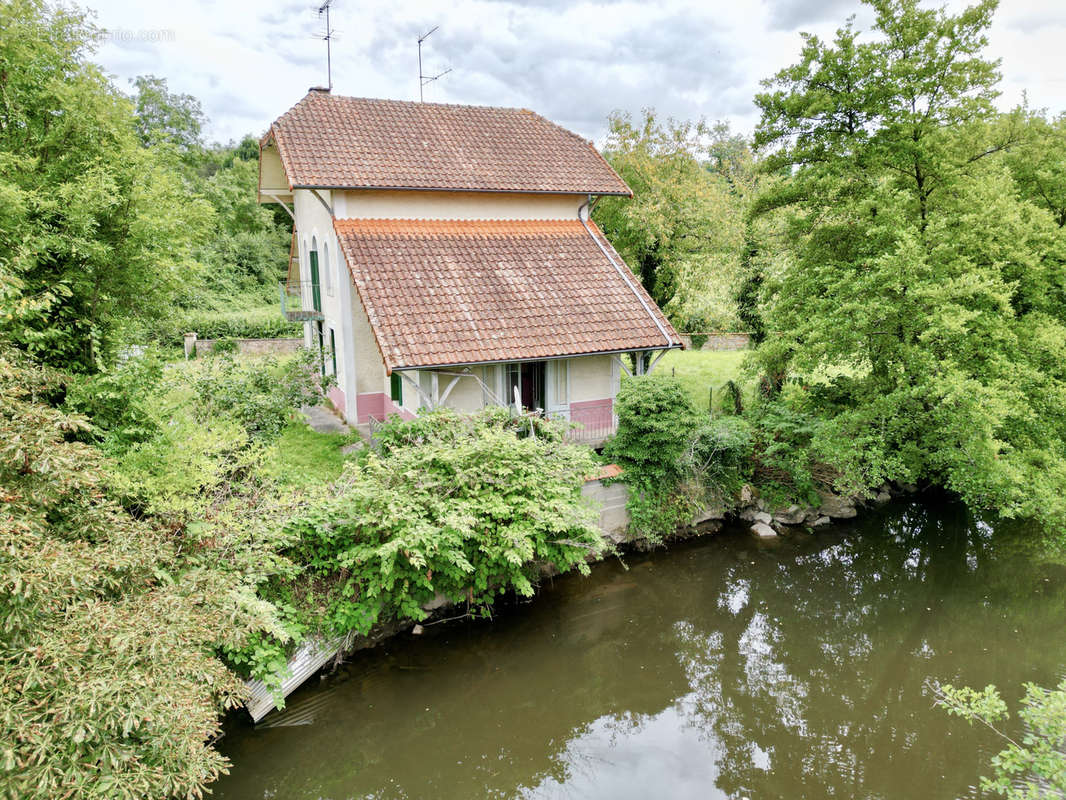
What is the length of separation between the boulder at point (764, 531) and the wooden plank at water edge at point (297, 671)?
10.5 metres

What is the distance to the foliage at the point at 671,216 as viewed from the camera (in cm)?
2078

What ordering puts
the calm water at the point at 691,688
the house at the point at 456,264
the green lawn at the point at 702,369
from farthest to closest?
the green lawn at the point at 702,369
the house at the point at 456,264
the calm water at the point at 691,688

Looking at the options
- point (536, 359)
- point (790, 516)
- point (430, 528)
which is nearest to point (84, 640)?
point (430, 528)

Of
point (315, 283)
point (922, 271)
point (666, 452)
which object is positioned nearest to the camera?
point (922, 271)

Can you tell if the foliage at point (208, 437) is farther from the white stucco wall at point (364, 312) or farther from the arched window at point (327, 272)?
the arched window at point (327, 272)

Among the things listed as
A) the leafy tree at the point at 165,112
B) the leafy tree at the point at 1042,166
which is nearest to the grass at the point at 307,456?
the leafy tree at the point at 1042,166

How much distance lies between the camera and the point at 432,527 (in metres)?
9.88

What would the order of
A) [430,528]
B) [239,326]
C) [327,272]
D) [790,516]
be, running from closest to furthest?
[430,528] < [790,516] < [327,272] < [239,326]

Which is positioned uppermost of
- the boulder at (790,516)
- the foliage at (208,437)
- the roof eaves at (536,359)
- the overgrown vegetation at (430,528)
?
the roof eaves at (536,359)

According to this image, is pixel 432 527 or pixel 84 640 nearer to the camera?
pixel 84 640

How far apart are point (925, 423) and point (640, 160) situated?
13605mm

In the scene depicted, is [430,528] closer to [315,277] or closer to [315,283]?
[315,283]

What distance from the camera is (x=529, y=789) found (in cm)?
870

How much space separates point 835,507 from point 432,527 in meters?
11.9
